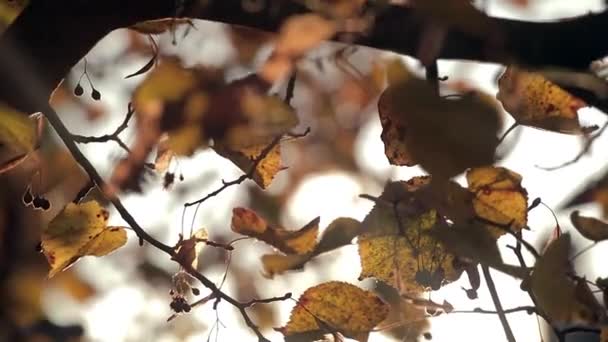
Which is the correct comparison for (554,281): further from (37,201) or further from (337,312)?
(37,201)

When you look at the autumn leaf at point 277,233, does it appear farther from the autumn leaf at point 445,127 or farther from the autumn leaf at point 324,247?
the autumn leaf at point 445,127

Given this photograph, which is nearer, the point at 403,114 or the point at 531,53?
the point at 403,114

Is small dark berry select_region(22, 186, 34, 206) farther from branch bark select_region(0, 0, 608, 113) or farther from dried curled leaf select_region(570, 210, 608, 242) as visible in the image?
dried curled leaf select_region(570, 210, 608, 242)

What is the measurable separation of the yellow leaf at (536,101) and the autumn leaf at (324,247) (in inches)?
5.0

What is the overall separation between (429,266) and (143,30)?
28 cm

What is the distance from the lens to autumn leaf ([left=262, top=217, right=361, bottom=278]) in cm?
51

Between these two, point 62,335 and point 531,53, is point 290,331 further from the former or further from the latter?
point 62,335

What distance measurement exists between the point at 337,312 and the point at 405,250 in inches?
2.8

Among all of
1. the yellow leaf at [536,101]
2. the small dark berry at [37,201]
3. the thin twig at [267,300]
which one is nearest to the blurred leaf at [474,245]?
the yellow leaf at [536,101]

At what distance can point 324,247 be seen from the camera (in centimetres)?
51

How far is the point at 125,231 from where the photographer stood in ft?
2.10

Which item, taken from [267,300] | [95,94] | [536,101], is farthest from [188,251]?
[536,101]

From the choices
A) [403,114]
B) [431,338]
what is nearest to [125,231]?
[431,338]

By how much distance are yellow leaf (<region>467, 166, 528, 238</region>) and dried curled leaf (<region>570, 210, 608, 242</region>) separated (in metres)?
0.05
